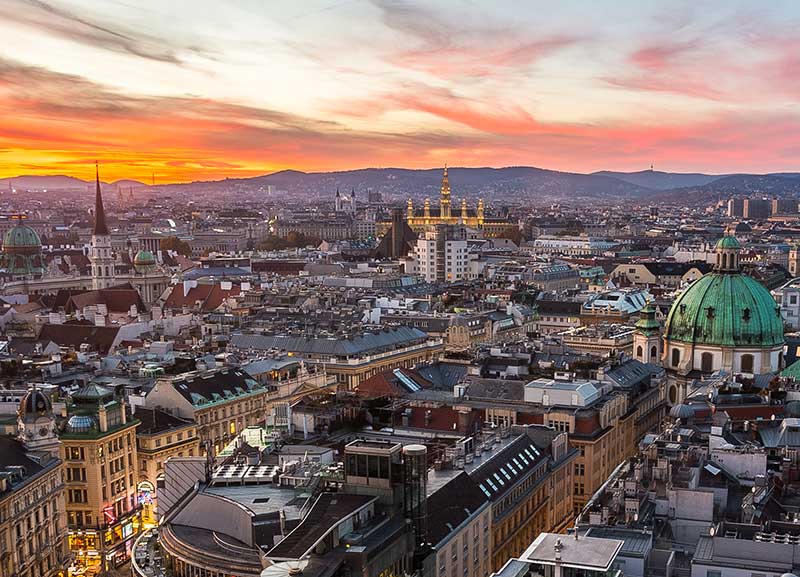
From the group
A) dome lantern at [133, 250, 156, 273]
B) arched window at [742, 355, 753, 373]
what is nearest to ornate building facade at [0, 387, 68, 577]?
arched window at [742, 355, 753, 373]

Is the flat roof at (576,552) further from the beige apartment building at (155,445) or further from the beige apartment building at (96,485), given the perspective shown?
the beige apartment building at (155,445)

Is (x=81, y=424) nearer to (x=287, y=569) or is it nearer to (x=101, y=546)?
(x=101, y=546)

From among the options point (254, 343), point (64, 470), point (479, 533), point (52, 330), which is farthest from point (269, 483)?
point (52, 330)

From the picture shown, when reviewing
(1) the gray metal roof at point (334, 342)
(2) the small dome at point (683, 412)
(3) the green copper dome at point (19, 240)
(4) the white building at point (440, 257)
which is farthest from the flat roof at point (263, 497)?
(4) the white building at point (440, 257)

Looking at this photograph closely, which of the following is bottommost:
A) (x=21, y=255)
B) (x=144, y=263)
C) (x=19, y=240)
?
(x=144, y=263)

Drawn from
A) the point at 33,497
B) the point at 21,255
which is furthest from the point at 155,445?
the point at 21,255

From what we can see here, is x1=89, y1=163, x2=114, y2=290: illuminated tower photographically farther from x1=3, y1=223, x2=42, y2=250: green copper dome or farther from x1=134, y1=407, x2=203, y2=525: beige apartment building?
x1=134, y1=407, x2=203, y2=525: beige apartment building

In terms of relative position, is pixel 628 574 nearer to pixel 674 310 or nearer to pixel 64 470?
pixel 64 470
